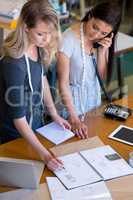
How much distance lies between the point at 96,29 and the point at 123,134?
555 mm

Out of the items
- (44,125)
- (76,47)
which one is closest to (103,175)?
(44,125)

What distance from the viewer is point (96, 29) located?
6.15ft

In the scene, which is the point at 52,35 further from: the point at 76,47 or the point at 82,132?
the point at 82,132

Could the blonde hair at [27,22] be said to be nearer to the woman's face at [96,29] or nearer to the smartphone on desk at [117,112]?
the woman's face at [96,29]

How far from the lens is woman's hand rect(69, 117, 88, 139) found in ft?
5.76

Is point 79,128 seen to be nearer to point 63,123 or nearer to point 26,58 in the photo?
point 63,123

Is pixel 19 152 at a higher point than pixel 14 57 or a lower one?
lower

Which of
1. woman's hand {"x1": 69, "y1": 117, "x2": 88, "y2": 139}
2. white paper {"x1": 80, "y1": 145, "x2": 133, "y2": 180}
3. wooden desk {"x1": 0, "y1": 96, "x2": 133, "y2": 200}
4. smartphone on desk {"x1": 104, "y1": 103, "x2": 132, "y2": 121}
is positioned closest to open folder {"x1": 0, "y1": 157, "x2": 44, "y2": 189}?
wooden desk {"x1": 0, "y1": 96, "x2": 133, "y2": 200}

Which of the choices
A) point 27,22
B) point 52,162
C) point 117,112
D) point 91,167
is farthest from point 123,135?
point 27,22

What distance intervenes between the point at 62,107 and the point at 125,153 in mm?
589

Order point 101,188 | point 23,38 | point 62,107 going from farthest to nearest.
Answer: point 62,107
point 23,38
point 101,188

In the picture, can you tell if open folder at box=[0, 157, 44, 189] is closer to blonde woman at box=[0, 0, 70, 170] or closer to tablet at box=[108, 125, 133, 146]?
blonde woman at box=[0, 0, 70, 170]

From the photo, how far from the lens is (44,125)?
1.90m

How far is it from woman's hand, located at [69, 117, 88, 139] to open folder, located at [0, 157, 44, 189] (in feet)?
1.16
